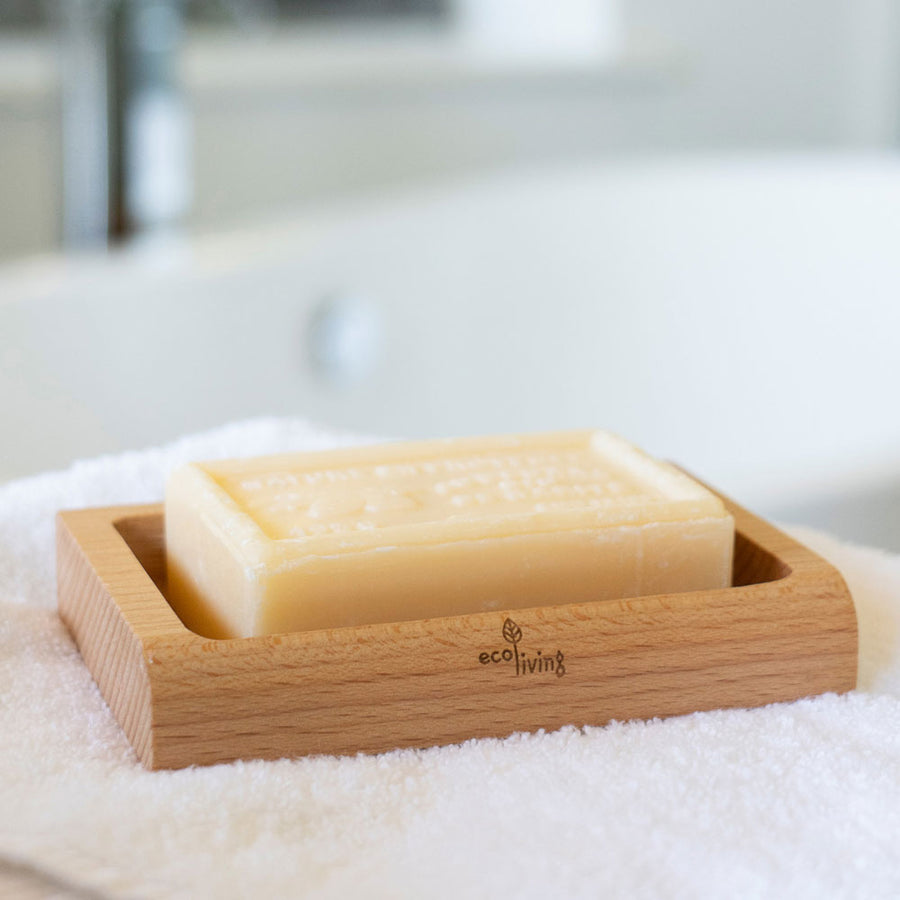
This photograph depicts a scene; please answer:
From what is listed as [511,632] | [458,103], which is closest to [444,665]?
[511,632]

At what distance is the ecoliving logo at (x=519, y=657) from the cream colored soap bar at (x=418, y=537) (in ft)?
0.06

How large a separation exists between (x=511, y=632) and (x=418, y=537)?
0.04 m

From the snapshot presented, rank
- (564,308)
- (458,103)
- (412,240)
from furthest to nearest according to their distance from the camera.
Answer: (458,103), (564,308), (412,240)

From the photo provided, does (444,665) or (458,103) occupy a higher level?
(458,103)

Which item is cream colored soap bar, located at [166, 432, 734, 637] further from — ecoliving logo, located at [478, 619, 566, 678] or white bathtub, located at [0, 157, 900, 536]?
white bathtub, located at [0, 157, 900, 536]

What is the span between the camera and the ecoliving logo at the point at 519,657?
1.19 ft

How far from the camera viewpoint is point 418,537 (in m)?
0.37

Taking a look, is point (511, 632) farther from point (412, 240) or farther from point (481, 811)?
point (412, 240)

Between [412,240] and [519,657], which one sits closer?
[519,657]

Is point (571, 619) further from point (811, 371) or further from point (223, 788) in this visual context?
point (811, 371)

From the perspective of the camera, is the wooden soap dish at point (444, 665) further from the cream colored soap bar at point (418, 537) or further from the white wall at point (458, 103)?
the white wall at point (458, 103)

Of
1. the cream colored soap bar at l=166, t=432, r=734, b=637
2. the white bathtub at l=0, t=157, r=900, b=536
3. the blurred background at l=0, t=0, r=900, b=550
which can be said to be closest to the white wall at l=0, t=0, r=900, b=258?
the blurred background at l=0, t=0, r=900, b=550

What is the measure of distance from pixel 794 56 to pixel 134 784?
1.85m

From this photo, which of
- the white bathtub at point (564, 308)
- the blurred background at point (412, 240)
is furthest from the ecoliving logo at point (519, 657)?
the white bathtub at point (564, 308)
